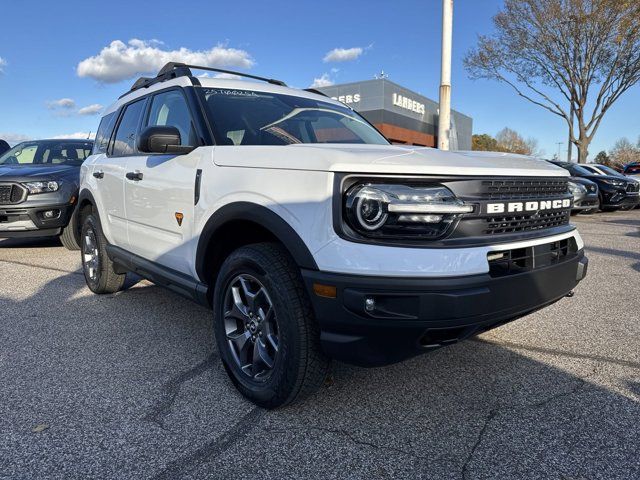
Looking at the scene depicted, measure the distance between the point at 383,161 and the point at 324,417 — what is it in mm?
1329

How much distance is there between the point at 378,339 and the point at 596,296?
11.7ft

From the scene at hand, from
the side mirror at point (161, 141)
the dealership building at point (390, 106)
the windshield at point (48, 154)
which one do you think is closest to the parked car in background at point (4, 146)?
the windshield at point (48, 154)

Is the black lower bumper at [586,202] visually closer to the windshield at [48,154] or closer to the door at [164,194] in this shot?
the windshield at [48,154]

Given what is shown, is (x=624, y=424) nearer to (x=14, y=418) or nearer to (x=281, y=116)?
(x=281, y=116)

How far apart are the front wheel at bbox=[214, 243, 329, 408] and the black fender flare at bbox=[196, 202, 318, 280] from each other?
5.8 inches

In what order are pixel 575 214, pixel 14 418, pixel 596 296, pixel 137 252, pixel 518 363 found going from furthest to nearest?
pixel 575 214, pixel 596 296, pixel 137 252, pixel 518 363, pixel 14 418

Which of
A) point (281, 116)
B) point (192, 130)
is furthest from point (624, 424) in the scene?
point (192, 130)

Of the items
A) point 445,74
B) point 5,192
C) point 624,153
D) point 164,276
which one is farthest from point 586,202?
point 624,153

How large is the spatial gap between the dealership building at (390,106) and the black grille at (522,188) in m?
27.6

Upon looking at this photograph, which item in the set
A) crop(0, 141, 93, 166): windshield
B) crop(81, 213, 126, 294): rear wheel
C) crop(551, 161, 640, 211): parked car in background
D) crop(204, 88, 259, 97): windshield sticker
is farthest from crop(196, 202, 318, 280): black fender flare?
crop(551, 161, 640, 211): parked car in background

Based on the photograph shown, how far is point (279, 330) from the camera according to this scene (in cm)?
241

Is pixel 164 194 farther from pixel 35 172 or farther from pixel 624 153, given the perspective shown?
pixel 624 153

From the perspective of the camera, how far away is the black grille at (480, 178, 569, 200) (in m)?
2.32

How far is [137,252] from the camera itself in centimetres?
395
